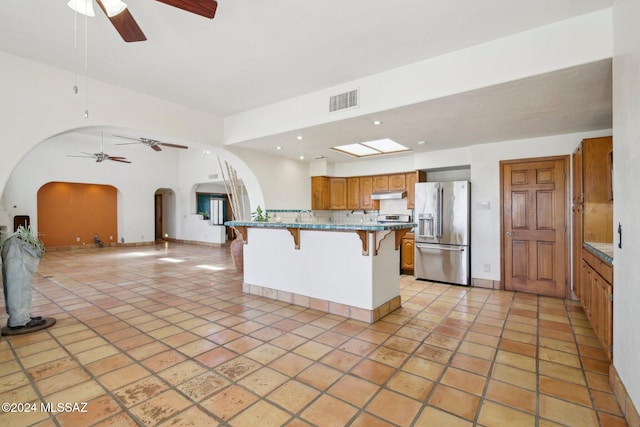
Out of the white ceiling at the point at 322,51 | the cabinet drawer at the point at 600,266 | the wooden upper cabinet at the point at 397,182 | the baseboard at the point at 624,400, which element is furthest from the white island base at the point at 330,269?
the wooden upper cabinet at the point at 397,182

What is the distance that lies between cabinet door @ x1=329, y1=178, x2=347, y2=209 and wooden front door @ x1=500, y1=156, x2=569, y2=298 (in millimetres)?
3291

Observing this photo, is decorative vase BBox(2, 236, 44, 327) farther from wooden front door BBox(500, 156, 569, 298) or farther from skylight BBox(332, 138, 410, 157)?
wooden front door BBox(500, 156, 569, 298)

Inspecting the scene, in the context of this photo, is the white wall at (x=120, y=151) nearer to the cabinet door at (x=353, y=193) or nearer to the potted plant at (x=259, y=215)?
the potted plant at (x=259, y=215)

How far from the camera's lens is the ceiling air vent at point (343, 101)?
3.60m

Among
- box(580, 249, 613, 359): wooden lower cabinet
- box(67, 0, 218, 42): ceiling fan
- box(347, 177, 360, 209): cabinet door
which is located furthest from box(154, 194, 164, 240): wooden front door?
box(580, 249, 613, 359): wooden lower cabinet

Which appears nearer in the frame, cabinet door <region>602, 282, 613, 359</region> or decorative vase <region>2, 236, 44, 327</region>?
cabinet door <region>602, 282, 613, 359</region>

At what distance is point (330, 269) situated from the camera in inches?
137

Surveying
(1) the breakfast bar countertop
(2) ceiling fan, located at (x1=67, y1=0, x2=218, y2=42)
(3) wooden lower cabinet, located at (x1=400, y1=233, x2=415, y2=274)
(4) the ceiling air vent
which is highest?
(4) the ceiling air vent

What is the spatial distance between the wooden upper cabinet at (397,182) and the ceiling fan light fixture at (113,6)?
539cm

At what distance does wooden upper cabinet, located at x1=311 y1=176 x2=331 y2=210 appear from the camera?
275 inches

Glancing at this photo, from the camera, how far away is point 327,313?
3439 mm

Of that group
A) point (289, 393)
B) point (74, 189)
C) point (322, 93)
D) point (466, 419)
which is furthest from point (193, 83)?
point (74, 189)

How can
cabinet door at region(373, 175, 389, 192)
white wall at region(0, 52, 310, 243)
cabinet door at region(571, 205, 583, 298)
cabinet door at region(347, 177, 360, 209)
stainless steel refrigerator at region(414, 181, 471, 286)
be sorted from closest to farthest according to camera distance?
1. white wall at region(0, 52, 310, 243)
2. cabinet door at region(571, 205, 583, 298)
3. stainless steel refrigerator at region(414, 181, 471, 286)
4. cabinet door at region(373, 175, 389, 192)
5. cabinet door at region(347, 177, 360, 209)

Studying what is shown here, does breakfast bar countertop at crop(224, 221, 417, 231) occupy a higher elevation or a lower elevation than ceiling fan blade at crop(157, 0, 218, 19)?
lower
